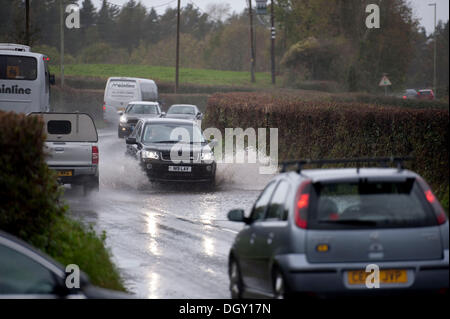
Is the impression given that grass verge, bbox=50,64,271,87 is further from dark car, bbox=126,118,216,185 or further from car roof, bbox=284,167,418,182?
car roof, bbox=284,167,418,182

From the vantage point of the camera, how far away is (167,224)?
16.5 metres

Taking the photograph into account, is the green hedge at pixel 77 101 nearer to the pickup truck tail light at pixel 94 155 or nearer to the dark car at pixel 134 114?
the dark car at pixel 134 114

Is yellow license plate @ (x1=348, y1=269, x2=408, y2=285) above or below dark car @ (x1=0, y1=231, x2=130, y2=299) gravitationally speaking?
below

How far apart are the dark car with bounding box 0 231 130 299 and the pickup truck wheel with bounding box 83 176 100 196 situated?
15184 mm

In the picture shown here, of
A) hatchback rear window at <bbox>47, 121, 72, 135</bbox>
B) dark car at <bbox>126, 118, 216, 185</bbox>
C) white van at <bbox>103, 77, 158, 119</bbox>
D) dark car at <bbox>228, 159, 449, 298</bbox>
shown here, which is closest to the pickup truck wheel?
dark car at <bbox>126, 118, 216, 185</bbox>

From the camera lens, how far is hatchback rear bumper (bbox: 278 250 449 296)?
751 centimetres

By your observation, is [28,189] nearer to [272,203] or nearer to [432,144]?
[272,203]

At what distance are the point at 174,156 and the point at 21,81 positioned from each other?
429 inches

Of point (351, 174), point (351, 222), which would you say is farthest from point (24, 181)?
point (351, 222)

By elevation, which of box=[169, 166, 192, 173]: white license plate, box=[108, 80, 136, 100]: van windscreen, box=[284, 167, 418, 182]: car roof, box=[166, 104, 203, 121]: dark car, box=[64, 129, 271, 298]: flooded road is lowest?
box=[64, 129, 271, 298]: flooded road

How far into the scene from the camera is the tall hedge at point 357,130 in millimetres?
17312

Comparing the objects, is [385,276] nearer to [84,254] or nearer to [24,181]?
[84,254]

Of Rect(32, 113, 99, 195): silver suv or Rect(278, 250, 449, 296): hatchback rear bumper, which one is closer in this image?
Rect(278, 250, 449, 296): hatchback rear bumper
